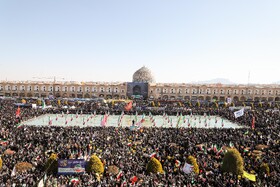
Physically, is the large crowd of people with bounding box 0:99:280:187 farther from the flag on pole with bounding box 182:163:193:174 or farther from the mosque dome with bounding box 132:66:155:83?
the mosque dome with bounding box 132:66:155:83

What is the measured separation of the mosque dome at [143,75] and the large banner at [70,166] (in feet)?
209

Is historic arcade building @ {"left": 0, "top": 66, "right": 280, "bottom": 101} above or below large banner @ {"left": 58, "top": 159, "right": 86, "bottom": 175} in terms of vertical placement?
above

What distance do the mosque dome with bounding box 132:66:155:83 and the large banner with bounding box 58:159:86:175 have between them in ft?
209

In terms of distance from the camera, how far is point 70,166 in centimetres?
1121

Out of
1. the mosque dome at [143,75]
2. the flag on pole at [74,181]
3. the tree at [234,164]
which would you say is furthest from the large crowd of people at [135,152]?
the mosque dome at [143,75]

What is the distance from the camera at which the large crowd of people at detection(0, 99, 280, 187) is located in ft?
33.9

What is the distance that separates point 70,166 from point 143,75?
2556 inches

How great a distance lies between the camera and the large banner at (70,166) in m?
11.2

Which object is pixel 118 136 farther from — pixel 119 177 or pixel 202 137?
pixel 119 177

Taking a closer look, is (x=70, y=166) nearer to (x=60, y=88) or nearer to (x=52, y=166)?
(x=52, y=166)

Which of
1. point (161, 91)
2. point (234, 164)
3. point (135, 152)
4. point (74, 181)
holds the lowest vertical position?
point (74, 181)

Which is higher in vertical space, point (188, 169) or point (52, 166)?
point (188, 169)

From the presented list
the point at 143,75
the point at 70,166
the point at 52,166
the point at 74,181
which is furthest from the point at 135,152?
the point at 143,75

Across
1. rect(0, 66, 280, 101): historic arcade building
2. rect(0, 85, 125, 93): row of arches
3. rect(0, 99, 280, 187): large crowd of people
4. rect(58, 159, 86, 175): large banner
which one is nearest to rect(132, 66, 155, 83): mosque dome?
rect(0, 66, 280, 101): historic arcade building
